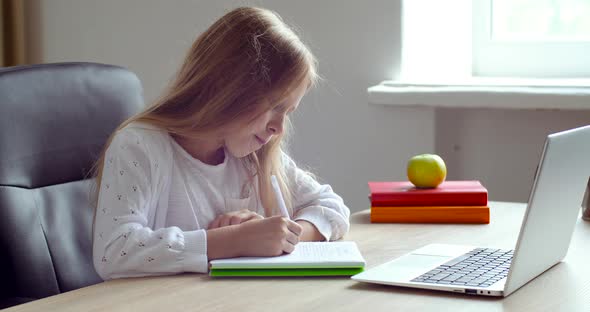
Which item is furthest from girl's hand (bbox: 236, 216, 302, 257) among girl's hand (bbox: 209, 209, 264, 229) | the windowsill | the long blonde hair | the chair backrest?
the windowsill

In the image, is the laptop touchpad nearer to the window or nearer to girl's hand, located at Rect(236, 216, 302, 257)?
girl's hand, located at Rect(236, 216, 302, 257)

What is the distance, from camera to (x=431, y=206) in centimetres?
179

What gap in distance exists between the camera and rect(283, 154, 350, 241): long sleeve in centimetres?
167

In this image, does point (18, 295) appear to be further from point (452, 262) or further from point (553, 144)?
point (553, 144)

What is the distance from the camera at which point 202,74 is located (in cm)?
158

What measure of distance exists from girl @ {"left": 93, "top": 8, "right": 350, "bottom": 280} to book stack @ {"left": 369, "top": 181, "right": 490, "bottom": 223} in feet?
0.33

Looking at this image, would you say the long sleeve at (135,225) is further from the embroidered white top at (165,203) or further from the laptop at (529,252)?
the laptop at (529,252)

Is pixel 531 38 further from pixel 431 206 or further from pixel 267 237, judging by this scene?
pixel 267 237

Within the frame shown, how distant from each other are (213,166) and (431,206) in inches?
17.1

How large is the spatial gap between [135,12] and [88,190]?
125 centimetres

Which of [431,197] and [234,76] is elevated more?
[234,76]

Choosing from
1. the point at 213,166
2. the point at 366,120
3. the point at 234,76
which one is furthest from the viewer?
the point at 366,120

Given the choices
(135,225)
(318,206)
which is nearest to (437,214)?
(318,206)

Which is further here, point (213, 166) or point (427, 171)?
point (427, 171)
